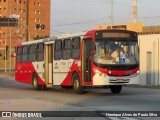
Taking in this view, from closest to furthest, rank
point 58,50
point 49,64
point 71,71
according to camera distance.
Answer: point 71,71 < point 58,50 < point 49,64

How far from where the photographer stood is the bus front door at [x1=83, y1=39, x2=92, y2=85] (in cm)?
2422

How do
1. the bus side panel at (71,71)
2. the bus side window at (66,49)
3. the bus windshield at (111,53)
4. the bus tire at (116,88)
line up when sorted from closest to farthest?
the bus windshield at (111,53) < the bus side panel at (71,71) < the bus tire at (116,88) < the bus side window at (66,49)

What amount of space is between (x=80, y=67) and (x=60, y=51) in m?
3.07

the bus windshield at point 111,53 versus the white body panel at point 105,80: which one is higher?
the bus windshield at point 111,53

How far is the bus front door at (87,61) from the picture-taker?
2422 centimetres

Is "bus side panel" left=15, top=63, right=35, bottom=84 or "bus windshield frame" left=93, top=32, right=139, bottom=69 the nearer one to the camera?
"bus windshield frame" left=93, top=32, right=139, bottom=69

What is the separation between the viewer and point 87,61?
24.5 m

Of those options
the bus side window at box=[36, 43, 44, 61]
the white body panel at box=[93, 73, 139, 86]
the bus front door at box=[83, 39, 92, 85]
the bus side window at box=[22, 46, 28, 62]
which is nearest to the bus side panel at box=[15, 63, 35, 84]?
the bus side window at box=[22, 46, 28, 62]

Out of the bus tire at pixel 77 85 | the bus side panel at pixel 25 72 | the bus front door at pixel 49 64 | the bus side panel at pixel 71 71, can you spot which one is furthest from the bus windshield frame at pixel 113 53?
the bus side panel at pixel 25 72

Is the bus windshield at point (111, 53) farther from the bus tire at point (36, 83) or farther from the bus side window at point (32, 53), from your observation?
the bus side window at point (32, 53)

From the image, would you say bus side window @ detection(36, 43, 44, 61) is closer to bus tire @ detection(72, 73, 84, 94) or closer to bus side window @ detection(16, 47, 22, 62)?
bus side window @ detection(16, 47, 22, 62)

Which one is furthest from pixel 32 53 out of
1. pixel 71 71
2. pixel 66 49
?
pixel 71 71

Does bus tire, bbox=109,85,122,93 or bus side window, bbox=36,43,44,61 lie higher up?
bus side window, bbox=36,43,44,61

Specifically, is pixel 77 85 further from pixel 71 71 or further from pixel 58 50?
pixel 58 50
